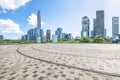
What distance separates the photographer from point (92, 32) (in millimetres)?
105062

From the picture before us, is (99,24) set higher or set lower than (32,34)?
higher

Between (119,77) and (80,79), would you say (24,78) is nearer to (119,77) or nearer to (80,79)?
(80,79)

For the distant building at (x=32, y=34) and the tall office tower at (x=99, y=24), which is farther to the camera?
the distant building at (x=32, y=34)

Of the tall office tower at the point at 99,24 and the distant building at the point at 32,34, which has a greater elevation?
the tall office tower at the point at 99,24

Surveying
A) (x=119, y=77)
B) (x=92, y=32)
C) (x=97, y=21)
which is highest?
(x=97, y=21)

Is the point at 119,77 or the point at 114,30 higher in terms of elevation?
the point at 114,30

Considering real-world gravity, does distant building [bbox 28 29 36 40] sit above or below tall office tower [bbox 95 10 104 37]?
below

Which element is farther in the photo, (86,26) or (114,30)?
(114,30)

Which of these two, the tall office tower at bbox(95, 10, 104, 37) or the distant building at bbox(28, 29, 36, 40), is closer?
the tall office tower at bbox(95, 10, 104, 37)

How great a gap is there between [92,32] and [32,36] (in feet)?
165

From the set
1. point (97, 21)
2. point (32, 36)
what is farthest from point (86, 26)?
point (32, 36)

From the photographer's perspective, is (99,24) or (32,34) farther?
(99,24)

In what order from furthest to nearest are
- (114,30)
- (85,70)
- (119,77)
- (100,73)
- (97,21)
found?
1. (114,30)
2. (97,21)
3. (85,70)
4. (100,73)
5. (119,77)

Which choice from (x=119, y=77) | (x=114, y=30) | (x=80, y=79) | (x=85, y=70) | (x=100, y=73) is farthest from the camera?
(x=114, y=30)
